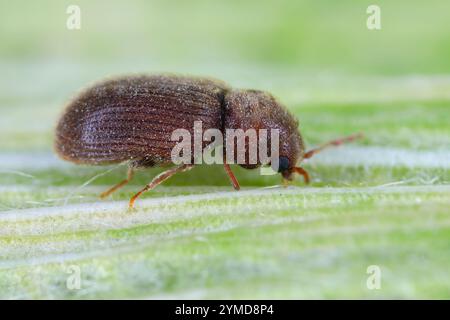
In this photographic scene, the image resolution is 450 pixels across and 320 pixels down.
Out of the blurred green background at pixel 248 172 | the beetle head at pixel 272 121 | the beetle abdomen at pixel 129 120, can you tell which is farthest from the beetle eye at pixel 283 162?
the beetle abdomen at pixel 129 120

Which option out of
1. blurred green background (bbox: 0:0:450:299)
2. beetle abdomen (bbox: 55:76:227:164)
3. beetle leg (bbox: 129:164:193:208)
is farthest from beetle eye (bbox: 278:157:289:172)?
beetle leg (bbox: 129:164:193:208)

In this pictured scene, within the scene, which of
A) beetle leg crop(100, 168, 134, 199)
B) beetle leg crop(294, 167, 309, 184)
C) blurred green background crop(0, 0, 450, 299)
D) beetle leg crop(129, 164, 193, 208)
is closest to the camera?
blurred green background crop(0, 0, 450, 299)

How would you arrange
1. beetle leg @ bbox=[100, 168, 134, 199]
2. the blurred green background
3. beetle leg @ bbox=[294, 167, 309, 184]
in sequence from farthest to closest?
beetle leg @ bbox=[294, 167, 309, 184] → beetle leg @ bbox=[100, 168, 134, 199] → the blurred green background

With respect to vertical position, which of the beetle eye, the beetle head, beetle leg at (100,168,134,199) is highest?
the beetle head

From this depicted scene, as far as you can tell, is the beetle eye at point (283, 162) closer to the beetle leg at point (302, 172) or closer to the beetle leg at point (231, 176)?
the beetle leg at point (302, 172)

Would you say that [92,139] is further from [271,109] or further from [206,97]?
[271,109]

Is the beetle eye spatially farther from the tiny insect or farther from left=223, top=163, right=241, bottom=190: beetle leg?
left=223, top=163, right=241, bottom=190: beetle leg

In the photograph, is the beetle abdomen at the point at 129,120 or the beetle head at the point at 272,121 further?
the beetle head at the point at 272,121

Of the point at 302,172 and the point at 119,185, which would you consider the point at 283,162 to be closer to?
the point at 302,172
